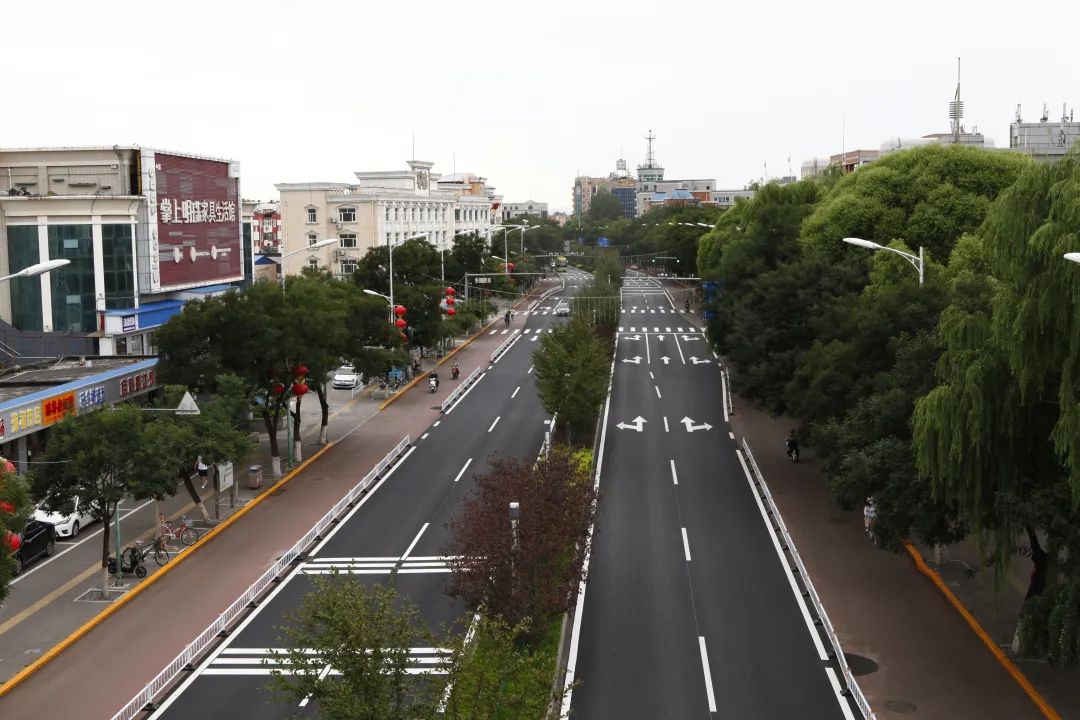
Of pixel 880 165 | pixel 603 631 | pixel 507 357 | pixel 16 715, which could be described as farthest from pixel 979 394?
pixel 507 357

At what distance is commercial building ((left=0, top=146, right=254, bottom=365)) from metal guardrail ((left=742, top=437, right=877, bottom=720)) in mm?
23689

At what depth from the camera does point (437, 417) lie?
48.8m

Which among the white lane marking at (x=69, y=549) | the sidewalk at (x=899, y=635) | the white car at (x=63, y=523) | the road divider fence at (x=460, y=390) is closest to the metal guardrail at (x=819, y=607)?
the sidewalk at (x=899, y=635)

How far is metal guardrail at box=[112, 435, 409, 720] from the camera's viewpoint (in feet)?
66.7

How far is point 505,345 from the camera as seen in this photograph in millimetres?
72750

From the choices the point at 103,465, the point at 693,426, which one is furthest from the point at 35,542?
the point at 693,426

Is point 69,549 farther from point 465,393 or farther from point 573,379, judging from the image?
point 465,393

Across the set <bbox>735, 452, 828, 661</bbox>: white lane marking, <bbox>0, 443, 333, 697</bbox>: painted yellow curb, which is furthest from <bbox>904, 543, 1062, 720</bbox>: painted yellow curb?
<bbox>0, 443, 333, 697</bbox>: painted yellow curb

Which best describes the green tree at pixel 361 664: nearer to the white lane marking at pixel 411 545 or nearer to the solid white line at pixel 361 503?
the white lane marking at pixel 411 545

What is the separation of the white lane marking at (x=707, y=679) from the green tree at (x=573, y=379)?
1761cm

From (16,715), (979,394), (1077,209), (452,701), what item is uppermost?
(1077,209)

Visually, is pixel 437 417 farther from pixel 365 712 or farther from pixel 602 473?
pixel 365 712

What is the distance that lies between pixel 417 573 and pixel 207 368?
10809 millimetres

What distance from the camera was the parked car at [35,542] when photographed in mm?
28181
